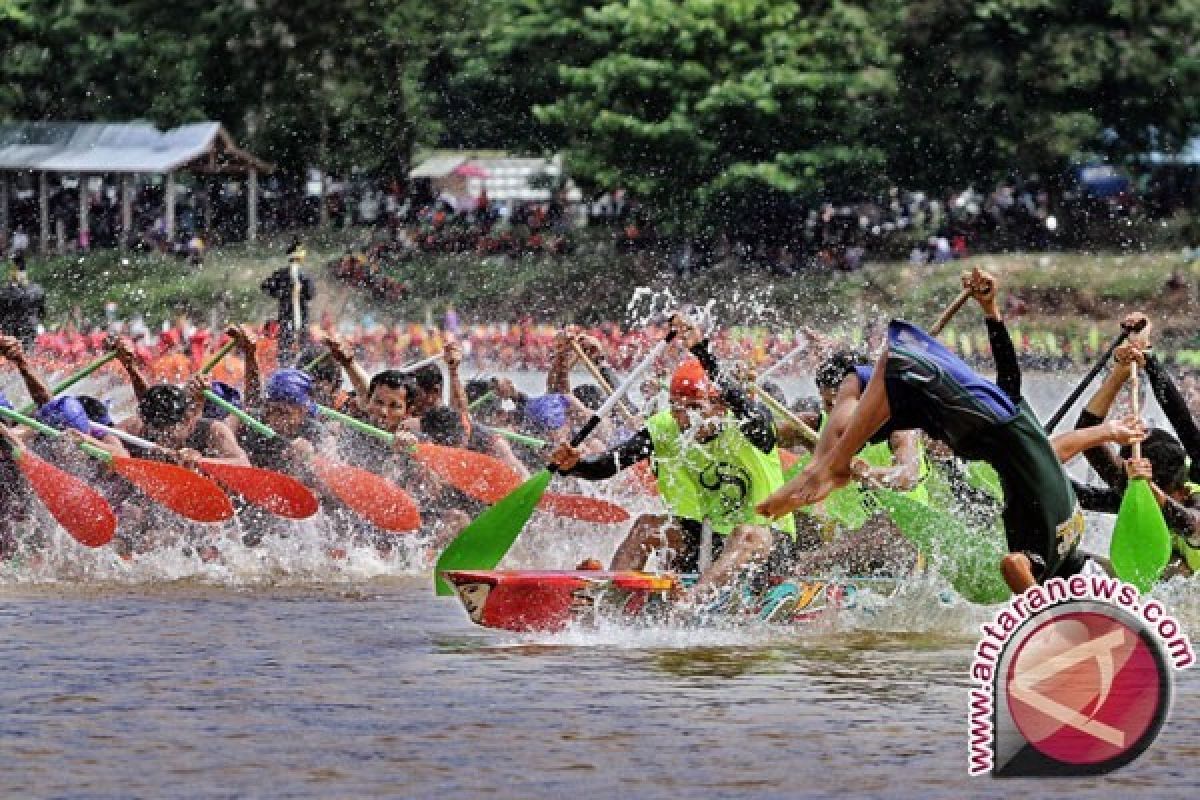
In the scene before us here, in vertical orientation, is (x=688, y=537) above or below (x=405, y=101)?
above

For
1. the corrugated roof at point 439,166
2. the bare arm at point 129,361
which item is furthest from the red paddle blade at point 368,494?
the corrugated roof at point 439,166

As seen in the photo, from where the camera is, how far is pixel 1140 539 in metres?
13.0

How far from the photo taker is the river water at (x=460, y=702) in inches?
425

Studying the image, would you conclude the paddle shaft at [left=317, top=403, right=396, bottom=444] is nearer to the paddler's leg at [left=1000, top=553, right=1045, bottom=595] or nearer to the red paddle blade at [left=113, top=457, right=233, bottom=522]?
the red paddle blade at [left=113, top=457, right=233, bottom=522]

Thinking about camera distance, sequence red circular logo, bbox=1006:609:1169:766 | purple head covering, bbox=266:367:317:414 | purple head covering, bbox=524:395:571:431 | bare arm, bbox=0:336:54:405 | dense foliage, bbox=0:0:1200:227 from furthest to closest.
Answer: dense foliage, bbox=0:0:1200:227 < purple head covering, bbox=524:395:571:431 < purple head covering, bbox=266:367:317:414 < bare arm, bbox=0:336:54:405 < red circular logo, bbox=1006:609:1169:766

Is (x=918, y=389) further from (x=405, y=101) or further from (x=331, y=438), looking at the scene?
(x=405, y=101)

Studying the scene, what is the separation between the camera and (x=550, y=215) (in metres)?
52.0

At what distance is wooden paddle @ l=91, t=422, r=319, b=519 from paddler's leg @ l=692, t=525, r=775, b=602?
3700mm

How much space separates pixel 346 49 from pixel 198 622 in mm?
39515

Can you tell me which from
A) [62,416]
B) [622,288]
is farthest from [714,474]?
[622,288]

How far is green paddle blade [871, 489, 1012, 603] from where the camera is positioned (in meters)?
14.1

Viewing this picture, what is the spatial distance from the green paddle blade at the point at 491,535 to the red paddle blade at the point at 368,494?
318cm

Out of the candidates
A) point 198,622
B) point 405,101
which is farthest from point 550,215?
point 198,622

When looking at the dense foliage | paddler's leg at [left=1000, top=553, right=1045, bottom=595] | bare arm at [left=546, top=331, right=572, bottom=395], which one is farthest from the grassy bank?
paddler's leg at [left=1000, top=553, right=1045, bottom=595]
